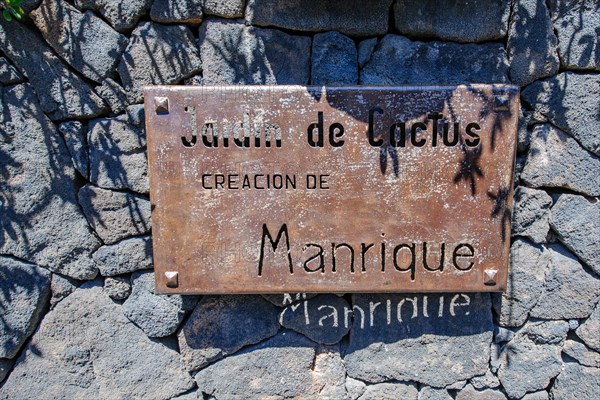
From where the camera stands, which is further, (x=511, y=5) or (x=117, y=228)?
(x=117, y=228)

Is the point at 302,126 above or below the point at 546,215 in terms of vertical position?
above

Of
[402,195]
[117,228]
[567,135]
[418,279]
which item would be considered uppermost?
[567,135]

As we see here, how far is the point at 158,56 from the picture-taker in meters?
1.67

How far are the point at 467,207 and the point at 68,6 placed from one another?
155 centimetres

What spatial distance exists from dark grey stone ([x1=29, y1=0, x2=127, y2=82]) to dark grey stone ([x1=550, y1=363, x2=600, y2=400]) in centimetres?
204

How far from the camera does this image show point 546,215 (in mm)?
1758

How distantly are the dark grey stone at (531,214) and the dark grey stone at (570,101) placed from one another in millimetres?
254

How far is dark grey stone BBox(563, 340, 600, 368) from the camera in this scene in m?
1.83

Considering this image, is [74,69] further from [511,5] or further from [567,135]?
[567,135]

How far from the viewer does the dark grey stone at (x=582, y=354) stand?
6.02 ft

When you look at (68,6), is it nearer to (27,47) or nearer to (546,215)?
(27,47)

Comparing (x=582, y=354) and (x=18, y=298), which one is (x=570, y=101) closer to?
(x=582, y=354)

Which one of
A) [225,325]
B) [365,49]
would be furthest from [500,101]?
[225,325]

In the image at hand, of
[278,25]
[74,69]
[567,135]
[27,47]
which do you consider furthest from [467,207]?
[27,47]
